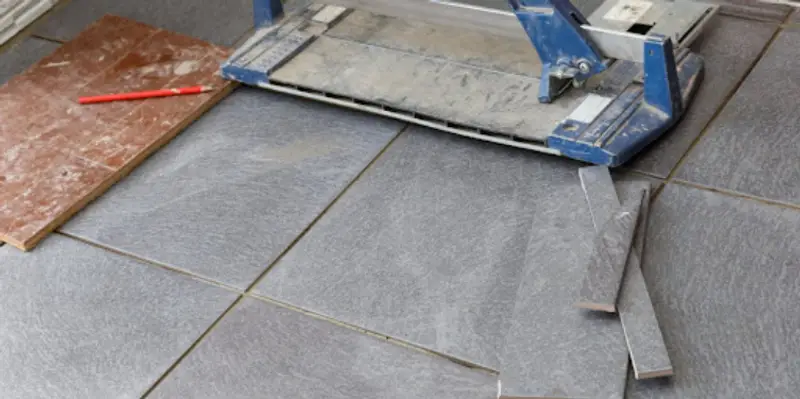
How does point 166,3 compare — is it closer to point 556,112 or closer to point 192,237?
point 192,237

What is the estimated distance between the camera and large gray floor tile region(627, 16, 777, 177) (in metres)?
2.64

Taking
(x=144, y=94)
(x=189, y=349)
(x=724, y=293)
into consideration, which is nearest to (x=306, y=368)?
(x=189, y=349)

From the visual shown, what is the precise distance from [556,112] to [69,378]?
1425 mm

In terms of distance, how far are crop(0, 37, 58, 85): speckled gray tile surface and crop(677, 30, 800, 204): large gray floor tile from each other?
2.21 m

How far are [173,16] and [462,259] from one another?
5.65 feet

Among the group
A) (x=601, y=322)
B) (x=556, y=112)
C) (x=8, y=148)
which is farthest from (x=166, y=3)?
(x=601, y=322)

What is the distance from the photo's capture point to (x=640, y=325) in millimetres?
2078

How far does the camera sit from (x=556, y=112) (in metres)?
2.70

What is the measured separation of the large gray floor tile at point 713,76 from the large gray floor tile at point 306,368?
2.90 ft

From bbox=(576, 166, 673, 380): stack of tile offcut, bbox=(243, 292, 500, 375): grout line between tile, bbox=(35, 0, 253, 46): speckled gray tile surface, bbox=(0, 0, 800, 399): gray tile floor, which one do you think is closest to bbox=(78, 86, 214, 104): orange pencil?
bbox=(0, 0, 800, 399): gray tile floor

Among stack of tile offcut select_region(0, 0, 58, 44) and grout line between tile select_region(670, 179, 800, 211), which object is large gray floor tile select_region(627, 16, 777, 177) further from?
stack of tile offcut select_region(0, 0, 58, 44)

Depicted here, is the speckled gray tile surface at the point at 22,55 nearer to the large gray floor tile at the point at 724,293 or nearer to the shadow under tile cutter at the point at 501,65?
the shadow under tile cutter at the point at 501,65

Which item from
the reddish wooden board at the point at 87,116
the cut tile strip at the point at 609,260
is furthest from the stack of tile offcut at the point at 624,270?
the reddish wooden board at the point at 87,116

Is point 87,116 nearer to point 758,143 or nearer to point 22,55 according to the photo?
point 22,55
